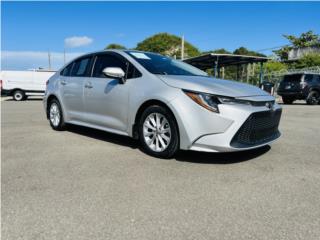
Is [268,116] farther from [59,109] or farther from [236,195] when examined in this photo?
[59,109]

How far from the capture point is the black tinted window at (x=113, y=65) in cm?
488

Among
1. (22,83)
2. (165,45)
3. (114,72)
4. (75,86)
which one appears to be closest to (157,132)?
(114,72)

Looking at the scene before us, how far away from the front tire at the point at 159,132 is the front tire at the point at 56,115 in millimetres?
2485

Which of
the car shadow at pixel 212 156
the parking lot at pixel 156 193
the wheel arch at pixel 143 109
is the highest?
the wheel arch at pixel 143 109

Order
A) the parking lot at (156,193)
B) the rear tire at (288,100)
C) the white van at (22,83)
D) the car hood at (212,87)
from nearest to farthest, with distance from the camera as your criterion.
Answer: the parking lot at (156,193) < the car hood at (212,87) < the rear tire at (288,100) < the white van at (22,83)

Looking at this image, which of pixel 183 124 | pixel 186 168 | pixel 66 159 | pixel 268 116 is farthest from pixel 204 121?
pixel 66 159

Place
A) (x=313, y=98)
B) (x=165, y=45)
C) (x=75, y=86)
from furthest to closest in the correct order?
(x=165, y=45), (x=313, y=98), (x=75, y=86)

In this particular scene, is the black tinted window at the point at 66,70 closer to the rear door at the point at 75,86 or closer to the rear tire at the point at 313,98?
the rear door at the point at 75,86

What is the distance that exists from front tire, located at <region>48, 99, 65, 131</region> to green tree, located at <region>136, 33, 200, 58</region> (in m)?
58.2

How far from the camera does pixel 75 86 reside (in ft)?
19.5

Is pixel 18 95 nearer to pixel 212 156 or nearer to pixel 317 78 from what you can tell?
pixel 317 78

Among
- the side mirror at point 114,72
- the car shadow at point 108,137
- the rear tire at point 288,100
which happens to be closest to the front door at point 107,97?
the side mirror at point 114,72

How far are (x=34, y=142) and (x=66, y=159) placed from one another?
1430 millimetres

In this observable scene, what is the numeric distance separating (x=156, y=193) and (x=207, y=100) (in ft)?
4.47
